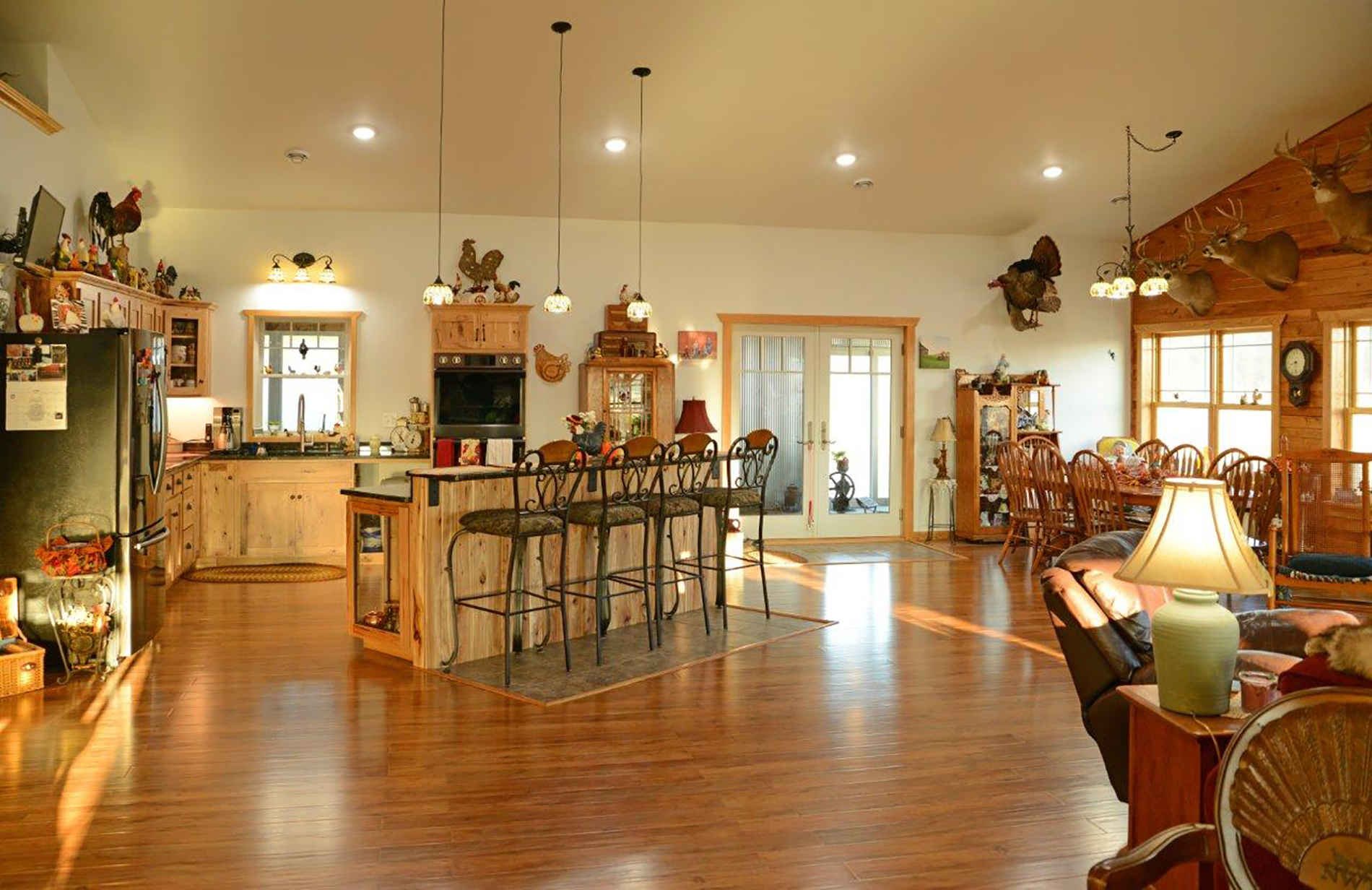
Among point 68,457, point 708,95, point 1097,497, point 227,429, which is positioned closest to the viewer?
point 68,457

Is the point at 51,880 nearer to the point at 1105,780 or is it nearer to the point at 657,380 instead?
the point at 1105,780

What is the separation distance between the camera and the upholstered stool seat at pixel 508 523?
16.8 feet

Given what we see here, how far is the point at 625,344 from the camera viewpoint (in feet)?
30.0

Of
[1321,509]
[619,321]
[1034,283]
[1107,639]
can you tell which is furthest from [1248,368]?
[1107,639]

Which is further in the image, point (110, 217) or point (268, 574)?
point (268, 574)

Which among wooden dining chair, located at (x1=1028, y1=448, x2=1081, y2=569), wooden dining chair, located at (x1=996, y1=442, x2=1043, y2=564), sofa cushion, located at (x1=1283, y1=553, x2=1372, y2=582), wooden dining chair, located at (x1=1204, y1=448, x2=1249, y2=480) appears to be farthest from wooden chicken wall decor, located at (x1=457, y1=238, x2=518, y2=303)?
sofa cushion, located at (x1=1283, y1=553, x2=1372, y2=582)

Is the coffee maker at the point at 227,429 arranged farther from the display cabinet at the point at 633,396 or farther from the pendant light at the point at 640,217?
the pendant light at the point at 640,217

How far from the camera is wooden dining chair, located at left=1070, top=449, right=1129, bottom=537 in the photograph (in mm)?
7465

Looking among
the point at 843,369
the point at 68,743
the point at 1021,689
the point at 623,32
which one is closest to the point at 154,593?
the point at 68,743

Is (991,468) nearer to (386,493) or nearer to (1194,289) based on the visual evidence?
(1194,289)

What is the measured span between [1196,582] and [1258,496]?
485 centimetres

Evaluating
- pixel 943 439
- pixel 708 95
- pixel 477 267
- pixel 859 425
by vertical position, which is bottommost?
pixel 943 439

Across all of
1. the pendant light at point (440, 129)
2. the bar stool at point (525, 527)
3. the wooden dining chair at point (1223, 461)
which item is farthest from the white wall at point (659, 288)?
the bar stool at point (525, 527)

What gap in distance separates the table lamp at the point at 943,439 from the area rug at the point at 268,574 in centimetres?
558
